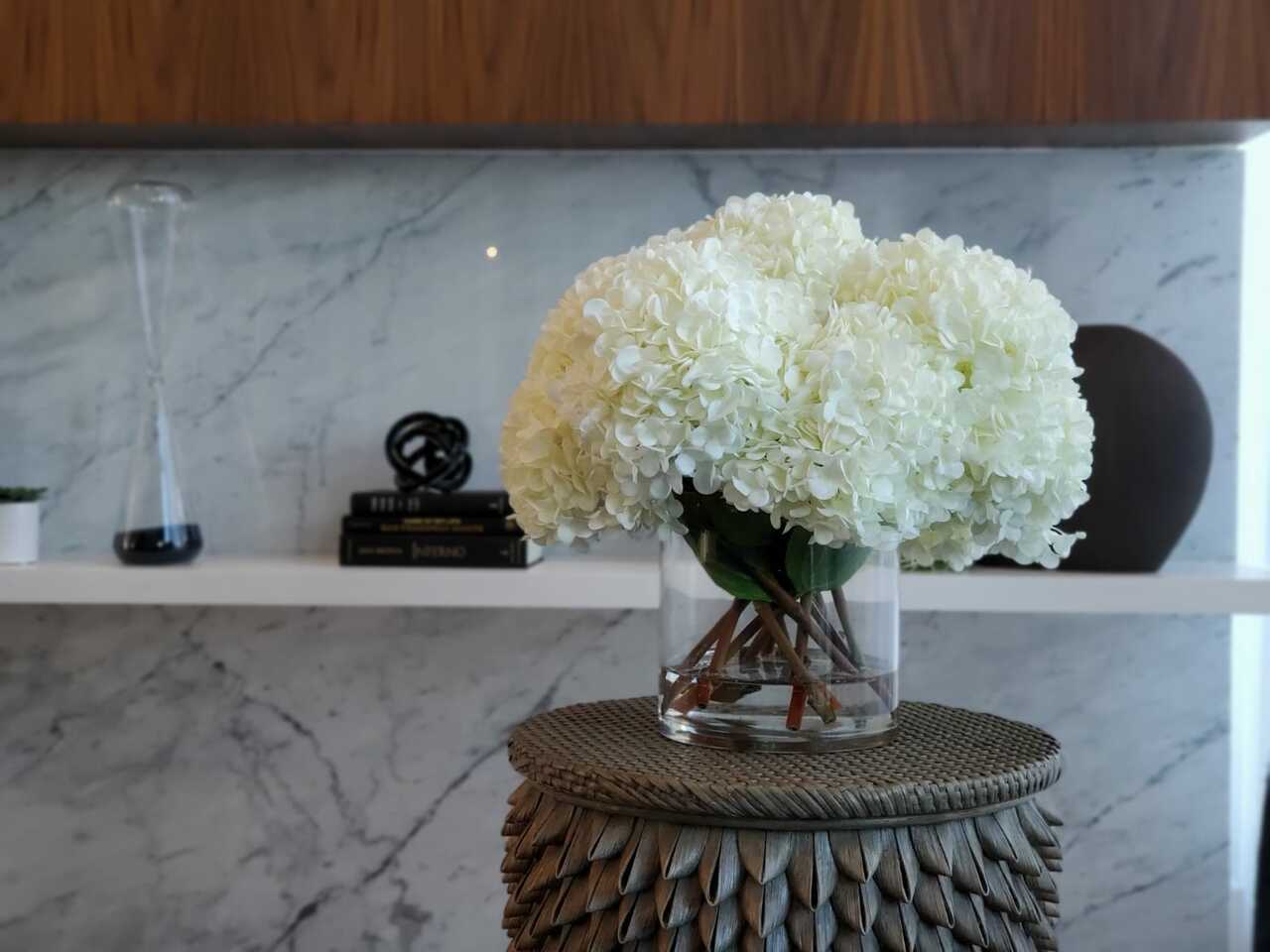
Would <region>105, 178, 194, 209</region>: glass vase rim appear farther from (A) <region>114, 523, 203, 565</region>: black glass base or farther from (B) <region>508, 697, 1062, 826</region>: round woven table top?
(B) <region>508, 697, 1062, 826</region>: round woven table top

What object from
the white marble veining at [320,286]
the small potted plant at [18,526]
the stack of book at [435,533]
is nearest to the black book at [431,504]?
the stack of book at [435,533]

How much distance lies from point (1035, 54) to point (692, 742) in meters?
1.01

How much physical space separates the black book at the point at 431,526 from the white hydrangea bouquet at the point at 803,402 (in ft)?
2.38

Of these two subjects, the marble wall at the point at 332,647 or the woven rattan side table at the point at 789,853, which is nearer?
the woven rattan side table at the point at 789,853

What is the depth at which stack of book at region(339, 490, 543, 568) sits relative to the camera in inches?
61.1

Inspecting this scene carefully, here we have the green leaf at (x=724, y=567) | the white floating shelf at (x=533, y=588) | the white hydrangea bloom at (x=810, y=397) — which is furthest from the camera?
the white floating shelf at (x=533, y=588)

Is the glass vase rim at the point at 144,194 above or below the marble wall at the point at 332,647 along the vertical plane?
above

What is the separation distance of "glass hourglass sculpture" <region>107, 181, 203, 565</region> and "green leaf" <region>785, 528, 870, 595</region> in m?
1.01

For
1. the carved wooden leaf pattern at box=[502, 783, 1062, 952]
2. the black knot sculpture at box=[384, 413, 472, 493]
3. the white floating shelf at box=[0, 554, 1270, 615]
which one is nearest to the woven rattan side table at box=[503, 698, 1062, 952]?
the carved wooden leaf pattern at box=[502, 783, 1062, 952]

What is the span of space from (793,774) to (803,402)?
0.74 feet

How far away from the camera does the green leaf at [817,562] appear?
83cm

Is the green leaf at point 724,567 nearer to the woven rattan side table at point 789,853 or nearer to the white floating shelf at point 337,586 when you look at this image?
the woven rattan side table at point 789,853

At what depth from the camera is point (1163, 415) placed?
152 centimetres

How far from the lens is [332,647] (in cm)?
178
